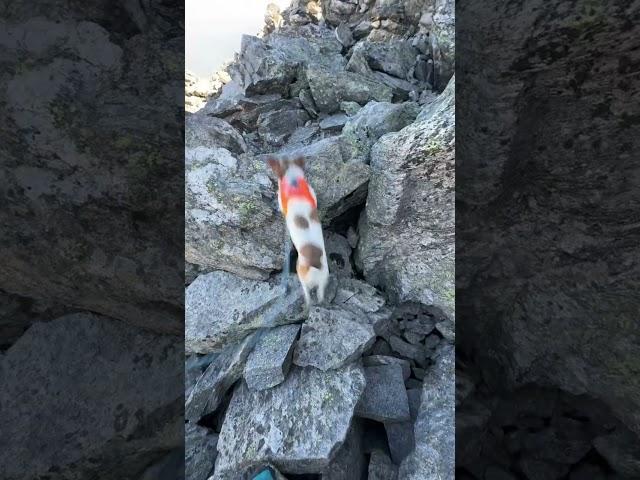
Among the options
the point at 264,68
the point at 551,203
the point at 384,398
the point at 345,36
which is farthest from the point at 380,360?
the point at 345,36

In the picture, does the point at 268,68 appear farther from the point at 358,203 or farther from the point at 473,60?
the point at 473,60

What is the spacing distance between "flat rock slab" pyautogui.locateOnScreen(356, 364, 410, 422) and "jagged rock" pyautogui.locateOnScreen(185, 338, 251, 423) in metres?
0.38

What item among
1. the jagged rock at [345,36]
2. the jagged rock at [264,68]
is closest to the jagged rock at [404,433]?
the jagged rock at [264,68]

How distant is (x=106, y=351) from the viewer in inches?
23.6

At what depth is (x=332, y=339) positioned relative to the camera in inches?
42.6

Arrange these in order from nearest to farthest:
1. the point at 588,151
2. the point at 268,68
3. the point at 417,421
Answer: the point at 588,151
the point at 417,421
the point at 268,68

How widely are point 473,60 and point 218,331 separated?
0.95 metres

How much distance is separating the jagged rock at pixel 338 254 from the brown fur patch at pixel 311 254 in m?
0.03

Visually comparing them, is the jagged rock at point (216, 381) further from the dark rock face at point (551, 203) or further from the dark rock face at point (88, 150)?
the dark rock face at point (551, 203)

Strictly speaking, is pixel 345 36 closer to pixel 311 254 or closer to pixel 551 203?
pixel 311 254

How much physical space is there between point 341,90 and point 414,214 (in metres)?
0.51

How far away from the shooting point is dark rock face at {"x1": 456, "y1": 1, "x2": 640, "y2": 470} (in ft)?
1.62

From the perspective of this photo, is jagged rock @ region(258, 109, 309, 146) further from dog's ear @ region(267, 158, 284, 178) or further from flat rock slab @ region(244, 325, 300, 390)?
flat rock slab @ region(244, 325, 300, 390)

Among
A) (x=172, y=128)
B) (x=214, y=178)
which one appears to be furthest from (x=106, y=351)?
(x=214, y=178)
